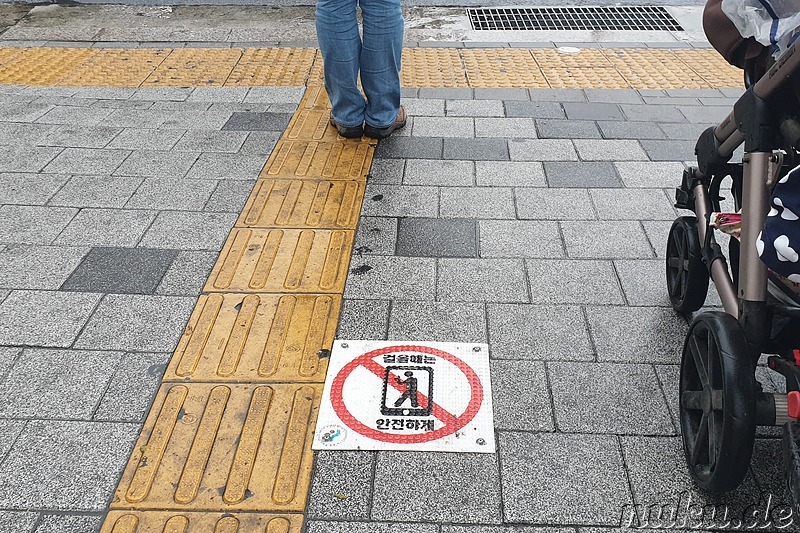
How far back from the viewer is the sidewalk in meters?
2.26

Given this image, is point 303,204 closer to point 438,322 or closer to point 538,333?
point 438,322

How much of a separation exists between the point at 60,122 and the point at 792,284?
458 cm

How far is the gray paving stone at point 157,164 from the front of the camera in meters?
4.30

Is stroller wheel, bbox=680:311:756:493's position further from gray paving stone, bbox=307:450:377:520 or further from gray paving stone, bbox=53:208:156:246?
gray paving stone, bbox=53:208:156:246

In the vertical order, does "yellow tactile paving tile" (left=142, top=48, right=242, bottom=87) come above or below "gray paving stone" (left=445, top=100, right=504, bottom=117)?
above

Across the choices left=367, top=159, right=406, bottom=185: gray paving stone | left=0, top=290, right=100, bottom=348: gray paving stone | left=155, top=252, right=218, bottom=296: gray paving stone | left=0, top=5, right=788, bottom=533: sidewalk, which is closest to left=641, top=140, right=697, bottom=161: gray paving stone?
left=0, top=5, right=788, bottom=533: sidewalk

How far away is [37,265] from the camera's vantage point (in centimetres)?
340

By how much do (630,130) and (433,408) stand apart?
307cm

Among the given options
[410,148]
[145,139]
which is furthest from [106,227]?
[410,148]

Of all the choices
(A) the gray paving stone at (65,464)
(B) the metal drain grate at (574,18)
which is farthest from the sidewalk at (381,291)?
(B) the metal drain grate at (574,18)

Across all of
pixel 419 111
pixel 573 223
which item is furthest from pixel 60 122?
pixel 573 223

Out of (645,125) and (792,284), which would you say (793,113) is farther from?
(645,125)

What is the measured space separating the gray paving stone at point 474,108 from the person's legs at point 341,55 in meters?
0.77

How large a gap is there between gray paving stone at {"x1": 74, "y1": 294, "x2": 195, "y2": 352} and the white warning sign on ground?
691mm
